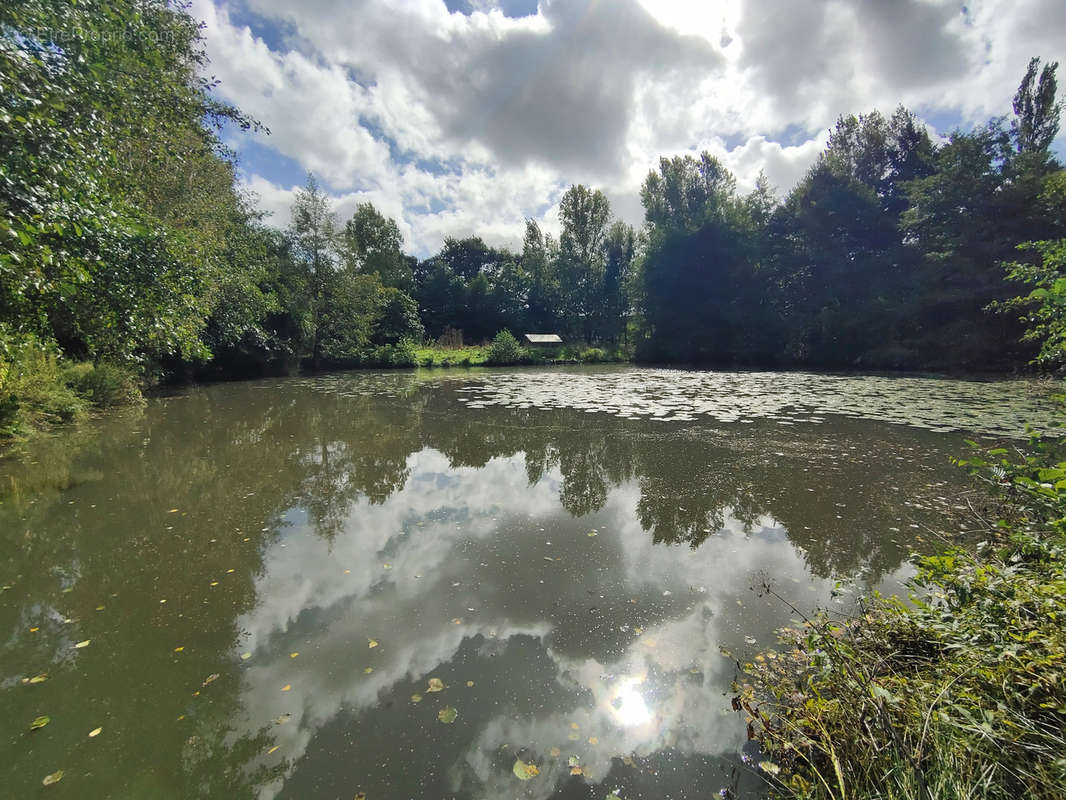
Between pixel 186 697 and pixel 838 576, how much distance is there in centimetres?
421

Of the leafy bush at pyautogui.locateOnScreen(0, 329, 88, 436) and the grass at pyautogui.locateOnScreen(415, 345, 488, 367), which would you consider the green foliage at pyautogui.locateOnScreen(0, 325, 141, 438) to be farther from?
the grass at pyautogui.locateOnScreen(415, 345, 488, 367)

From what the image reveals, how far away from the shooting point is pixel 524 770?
188cm

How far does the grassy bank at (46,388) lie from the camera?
6582mm

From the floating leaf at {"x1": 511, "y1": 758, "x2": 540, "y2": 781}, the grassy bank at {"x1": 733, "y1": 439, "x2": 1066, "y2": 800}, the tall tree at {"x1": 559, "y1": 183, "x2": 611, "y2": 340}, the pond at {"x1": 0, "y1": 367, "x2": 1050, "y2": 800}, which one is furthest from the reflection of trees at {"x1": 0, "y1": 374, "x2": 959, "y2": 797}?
the tall tree at {"x1": 559, "y1": 183, "x2": 611, "y2": 340}

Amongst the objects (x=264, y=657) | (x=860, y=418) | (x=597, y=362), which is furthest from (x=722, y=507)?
(x=597, y=362)

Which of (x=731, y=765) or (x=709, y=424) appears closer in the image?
(x=731, y=765)

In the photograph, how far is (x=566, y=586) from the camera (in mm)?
3314

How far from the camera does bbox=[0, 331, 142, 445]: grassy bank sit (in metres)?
6.58

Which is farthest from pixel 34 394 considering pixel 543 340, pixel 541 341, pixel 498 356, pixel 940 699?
pixel 543 340

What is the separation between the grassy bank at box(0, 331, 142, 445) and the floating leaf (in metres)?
5.85

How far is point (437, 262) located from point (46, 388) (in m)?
38.1

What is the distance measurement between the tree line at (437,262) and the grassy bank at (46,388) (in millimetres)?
414

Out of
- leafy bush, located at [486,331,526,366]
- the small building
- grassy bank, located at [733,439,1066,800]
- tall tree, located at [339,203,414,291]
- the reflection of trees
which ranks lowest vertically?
the reflection of trees

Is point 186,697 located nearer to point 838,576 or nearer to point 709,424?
point 838,576
